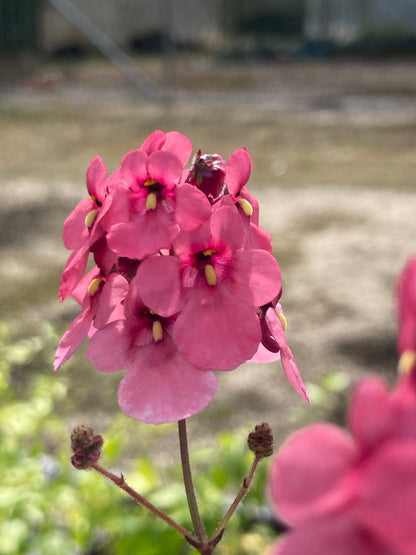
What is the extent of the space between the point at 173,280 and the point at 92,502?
1.04 m

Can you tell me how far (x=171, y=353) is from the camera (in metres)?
0.63

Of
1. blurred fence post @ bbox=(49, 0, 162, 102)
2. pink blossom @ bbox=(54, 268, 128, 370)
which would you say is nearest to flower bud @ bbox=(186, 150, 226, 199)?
pink blossom @ bbox=(54, 268, 128, 370)

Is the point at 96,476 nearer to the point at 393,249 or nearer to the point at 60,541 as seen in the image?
the point at 60,541

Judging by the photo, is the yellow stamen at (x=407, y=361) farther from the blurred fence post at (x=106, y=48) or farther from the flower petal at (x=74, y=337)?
the blurred fence post at (x=106, y=48)

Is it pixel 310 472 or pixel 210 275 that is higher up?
pixel 310 472

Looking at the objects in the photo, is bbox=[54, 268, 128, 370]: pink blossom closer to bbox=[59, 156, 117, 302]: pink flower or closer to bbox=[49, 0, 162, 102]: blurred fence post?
bbox=[59, 156, 117, 302]: pink flower

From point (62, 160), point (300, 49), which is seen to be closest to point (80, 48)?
point (300, 49)

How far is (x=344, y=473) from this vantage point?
0.97 feet

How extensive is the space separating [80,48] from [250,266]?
1499 cm

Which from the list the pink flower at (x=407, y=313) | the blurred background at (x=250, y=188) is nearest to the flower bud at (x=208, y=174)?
the pink flower at (x=407, y=313)

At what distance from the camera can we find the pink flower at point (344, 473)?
28 centimetres

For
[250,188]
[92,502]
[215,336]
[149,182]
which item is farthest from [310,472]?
[250,188]

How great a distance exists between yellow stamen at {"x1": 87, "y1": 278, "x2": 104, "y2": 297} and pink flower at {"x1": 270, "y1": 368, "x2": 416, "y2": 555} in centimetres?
38

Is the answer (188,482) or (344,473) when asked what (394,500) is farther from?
(188,482)
